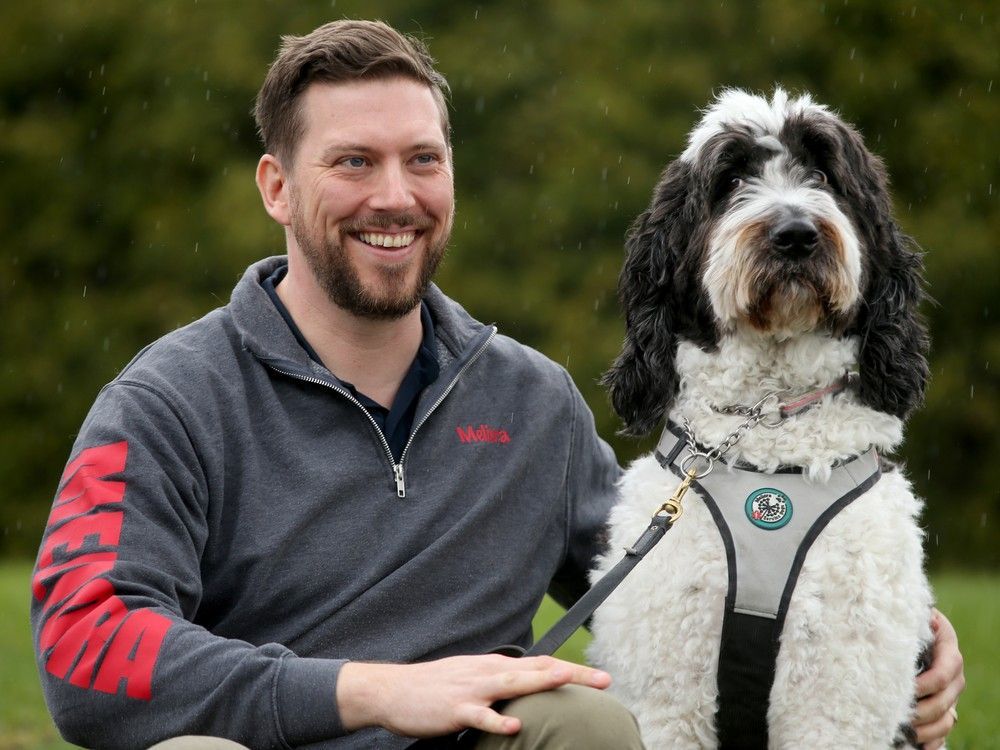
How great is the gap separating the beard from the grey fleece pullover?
163mm

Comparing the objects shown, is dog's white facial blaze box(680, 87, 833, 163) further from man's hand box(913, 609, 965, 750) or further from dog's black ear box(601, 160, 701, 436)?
man's hand box(913, 609, 965, 750)

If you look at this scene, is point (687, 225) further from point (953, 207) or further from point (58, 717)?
point (953, 207)

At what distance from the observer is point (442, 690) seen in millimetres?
2727

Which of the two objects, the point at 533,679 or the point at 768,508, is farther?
the point at 768,508

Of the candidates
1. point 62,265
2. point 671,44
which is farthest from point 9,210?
point 671,44

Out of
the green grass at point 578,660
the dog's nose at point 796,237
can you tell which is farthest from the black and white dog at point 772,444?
the green grass at point 578,660

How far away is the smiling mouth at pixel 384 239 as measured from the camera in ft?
11.9

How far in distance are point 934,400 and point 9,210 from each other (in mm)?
11809

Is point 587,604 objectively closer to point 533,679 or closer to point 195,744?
point 533,679

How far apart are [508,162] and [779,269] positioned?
13.7 metres

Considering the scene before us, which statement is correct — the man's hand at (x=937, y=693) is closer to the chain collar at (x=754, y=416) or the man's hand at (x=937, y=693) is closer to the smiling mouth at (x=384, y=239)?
the chain collar at (x=754, y=416)

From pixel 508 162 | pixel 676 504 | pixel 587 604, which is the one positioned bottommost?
pixel 587 604

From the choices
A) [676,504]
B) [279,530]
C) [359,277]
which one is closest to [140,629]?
[279,530]

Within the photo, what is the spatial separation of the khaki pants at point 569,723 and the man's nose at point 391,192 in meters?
1.33
